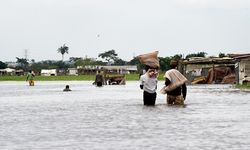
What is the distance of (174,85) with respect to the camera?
2155cm

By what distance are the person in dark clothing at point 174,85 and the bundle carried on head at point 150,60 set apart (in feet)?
1.97

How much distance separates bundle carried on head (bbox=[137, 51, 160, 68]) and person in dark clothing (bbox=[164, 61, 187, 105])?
1.97ft

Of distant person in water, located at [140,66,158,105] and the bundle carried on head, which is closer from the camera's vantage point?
distant person in water, located at [140,66,158,105]

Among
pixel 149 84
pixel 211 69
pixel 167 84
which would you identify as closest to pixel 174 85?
pixel 167 84

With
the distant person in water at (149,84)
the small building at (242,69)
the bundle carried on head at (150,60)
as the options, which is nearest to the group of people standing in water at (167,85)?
the distant person in water at (149,84)

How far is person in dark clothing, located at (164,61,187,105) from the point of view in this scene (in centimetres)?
2156

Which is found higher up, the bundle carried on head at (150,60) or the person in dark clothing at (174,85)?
the bundle carried on head at (150,60)

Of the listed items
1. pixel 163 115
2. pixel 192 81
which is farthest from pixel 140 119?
pixel 192 81

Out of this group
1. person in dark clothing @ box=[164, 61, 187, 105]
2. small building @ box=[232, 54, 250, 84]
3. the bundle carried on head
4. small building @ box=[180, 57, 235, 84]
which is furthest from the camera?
small building @ box=[180, 57, 235, 84]

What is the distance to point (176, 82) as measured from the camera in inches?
847

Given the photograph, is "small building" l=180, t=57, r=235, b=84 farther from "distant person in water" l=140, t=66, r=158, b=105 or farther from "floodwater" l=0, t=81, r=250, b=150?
"floodwater" l=0, t=81, r=250, b=150

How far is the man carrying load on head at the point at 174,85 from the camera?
2156cm

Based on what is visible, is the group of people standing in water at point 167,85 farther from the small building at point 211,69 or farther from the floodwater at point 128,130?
the small building at point 211,69

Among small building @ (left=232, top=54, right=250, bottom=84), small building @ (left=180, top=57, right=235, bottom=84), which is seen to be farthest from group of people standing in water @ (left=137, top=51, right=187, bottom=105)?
small building @ (left=180, top=57, right=235, bottom=84)
